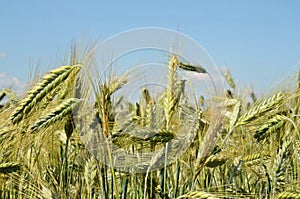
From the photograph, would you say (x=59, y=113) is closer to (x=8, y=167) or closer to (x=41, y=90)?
(x=41, y=90)

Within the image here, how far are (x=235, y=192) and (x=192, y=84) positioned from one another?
42cm

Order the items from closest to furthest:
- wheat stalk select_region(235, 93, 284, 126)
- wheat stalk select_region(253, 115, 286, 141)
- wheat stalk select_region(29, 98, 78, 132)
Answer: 1. wheat stalk select_region(29, 98, 78, 132)
2. wheat stalk select_region(235, 93, 284, 126)
3. wheat stalk select_region(253, 115, 286, 141)

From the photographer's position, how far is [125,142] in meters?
1.65

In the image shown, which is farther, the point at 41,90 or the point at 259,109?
the point at 259,109

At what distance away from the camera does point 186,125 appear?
195 cm

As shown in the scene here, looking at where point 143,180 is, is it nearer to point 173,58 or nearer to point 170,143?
point 170,143

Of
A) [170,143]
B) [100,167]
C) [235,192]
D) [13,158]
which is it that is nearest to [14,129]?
[13,158]

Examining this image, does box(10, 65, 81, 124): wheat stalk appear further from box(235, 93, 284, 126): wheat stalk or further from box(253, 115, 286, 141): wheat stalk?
box(253, 115, 286, 141): wheat stalk

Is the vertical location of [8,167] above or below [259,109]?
below

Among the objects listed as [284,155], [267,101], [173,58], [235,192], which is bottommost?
[235,192]

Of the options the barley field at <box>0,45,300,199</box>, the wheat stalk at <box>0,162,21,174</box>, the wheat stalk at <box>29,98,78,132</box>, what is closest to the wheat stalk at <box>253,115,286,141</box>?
the barley field at <box>0,45,300,199</box>

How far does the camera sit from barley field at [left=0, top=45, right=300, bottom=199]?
5.34 ft

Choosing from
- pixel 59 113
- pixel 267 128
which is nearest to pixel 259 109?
pixel 267 128

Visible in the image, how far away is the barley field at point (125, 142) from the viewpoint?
163cm
